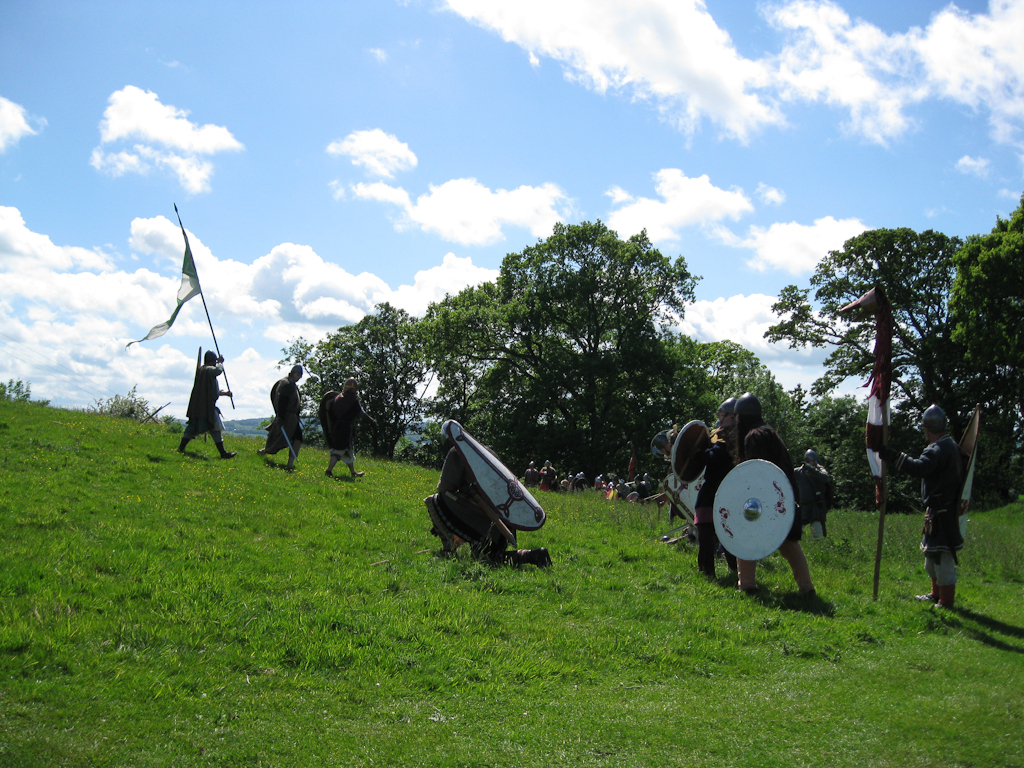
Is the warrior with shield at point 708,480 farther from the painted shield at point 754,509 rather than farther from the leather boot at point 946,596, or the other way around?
the leather boot at point 946,596

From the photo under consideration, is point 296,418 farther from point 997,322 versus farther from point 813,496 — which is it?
point 997,322

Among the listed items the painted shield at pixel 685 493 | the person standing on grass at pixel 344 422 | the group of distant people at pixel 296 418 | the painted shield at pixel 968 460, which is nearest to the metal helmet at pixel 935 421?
the painted shield at pixel 968 460

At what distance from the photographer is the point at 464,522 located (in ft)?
27.1

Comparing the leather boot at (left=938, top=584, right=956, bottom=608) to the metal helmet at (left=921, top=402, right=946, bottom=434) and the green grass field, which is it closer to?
the green grass field

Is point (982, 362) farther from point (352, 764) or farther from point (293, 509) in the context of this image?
point (352, 764)

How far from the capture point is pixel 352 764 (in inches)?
133

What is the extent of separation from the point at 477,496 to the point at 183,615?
358 cm

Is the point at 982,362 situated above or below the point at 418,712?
above

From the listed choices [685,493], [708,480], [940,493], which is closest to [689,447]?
[708,480]

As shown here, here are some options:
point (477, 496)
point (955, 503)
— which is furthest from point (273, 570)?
point (955, 503)

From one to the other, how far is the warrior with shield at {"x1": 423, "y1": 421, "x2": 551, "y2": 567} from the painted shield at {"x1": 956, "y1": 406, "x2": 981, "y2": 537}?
14.5ft

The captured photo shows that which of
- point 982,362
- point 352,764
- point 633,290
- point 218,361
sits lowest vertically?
point 352,764

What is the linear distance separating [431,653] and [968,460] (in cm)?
652

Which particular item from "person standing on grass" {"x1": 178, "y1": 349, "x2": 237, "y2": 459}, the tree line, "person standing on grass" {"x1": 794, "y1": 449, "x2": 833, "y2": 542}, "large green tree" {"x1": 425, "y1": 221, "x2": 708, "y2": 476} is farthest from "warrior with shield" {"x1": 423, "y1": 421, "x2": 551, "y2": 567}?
"large green tree" {"x1": 425, "y1": 221, "x2": 708, "y2": 476}
